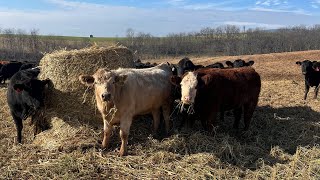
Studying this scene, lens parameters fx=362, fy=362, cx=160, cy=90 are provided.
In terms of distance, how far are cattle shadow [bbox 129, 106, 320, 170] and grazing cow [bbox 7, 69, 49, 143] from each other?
2255 mm

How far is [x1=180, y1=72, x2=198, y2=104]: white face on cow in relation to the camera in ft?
24.2

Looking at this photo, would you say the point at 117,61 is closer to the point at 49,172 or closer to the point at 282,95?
the point at 49,172

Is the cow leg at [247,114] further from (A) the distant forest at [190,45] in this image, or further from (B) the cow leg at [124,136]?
(A) the distant forest at [190,45]

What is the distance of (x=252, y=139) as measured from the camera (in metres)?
8.31

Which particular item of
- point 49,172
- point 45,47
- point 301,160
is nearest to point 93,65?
point 49,172

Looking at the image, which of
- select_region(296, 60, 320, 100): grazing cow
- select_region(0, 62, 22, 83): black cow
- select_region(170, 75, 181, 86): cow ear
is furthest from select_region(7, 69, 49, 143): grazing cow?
select_region(0, 62, 22, 83): black cow

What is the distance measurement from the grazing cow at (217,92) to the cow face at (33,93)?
10.2ft

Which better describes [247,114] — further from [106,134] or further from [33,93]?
[33,93]

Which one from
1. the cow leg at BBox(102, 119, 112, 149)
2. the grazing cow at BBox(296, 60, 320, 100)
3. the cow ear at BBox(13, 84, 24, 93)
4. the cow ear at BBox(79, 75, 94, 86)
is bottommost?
the cow leg at BBox(102, 119, 112, 149)

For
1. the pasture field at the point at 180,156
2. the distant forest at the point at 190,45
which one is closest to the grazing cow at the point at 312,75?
the pasture field at the point at 180,156

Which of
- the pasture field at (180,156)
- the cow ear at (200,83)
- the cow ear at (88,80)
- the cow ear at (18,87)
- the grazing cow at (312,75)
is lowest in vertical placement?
the pasture field at (180,156)

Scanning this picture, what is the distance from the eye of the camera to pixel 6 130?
29.3 ft

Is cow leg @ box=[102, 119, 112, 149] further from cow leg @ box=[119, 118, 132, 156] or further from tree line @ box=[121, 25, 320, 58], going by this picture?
tree line @ box=[121, 25, 320, 58]

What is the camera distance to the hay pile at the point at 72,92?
26.0ft
